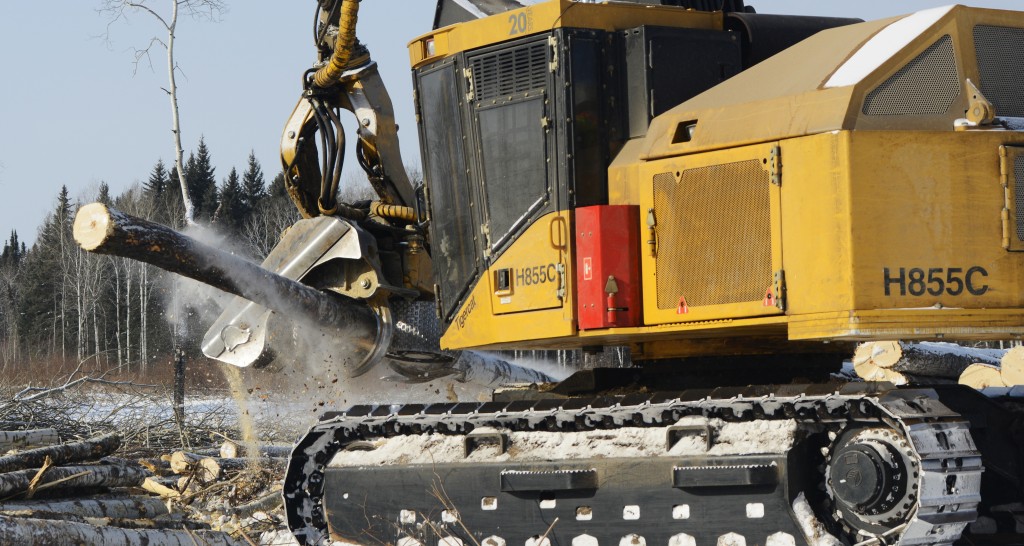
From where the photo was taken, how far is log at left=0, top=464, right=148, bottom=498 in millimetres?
9383

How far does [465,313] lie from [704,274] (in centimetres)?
173

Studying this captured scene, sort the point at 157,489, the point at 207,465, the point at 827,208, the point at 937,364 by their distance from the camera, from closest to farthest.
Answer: the point at 827,208, the point at 157,489, the point at 207,465, the point at 937,364

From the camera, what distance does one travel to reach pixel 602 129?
7.18 meters

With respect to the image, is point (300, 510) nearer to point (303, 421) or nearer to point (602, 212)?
point (602, 212)

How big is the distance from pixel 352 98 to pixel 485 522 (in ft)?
15.8

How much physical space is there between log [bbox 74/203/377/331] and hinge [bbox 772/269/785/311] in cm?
441

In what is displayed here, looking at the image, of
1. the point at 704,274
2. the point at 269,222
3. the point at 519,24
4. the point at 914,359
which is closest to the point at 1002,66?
the point at 704,274

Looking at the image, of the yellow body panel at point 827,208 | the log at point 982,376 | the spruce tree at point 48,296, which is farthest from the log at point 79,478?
the spruce tree at point 48,296

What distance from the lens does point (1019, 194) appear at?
20.2 ft

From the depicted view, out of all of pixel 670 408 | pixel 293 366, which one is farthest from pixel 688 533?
pixel 293 366

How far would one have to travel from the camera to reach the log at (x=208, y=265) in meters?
8.55

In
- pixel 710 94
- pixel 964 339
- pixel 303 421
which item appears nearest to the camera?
pixel 964 339

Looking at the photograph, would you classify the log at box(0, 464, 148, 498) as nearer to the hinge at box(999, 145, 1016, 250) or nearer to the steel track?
the steel track

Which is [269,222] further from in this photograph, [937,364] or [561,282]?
[561,282]
